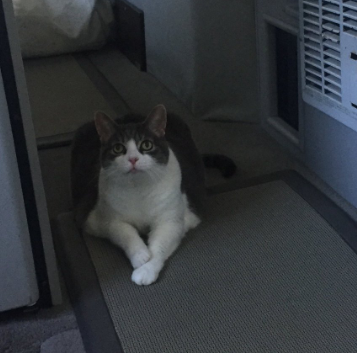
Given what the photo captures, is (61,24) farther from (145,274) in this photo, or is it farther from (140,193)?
(145,274)

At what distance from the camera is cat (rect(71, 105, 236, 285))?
137 cm

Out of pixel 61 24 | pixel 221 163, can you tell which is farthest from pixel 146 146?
pixel 61 24

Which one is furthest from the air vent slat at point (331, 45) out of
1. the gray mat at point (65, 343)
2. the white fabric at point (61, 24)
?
the white fabric at point (61, 24)

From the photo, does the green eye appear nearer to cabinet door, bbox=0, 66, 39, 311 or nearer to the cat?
the cat

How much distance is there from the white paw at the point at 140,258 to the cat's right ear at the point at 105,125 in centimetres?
28

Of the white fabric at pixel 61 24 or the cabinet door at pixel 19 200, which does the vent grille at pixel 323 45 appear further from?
the white fabric at pixel 61 24

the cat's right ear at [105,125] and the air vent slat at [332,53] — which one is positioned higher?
the air vent slat at [332,53]

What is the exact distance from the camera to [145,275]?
4.39 feet

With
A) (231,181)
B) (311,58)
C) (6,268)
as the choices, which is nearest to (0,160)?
(6,268)

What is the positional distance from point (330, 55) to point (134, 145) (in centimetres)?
61

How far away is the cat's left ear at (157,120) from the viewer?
4.58 ft

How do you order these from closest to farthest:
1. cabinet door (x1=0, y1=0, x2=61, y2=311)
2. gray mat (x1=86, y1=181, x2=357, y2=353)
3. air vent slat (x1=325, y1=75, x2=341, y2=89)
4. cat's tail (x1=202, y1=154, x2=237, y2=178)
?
cabinet door (x1=0, y1=0, x2=61, y2=311), gray mat (x1=86, y1=181, x2=357, y2=353), air vent slat (x1=325, y1=75, x2=341, y2=89), cat's tail (x1=202, y1=154, x2=237, y2=178)

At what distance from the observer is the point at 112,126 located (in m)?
1.40

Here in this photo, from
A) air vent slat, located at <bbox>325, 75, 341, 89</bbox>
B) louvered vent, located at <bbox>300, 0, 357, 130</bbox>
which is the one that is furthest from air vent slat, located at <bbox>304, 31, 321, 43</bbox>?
air vent slat, located at <bbox>325, 75, 341, 89</bbox>
